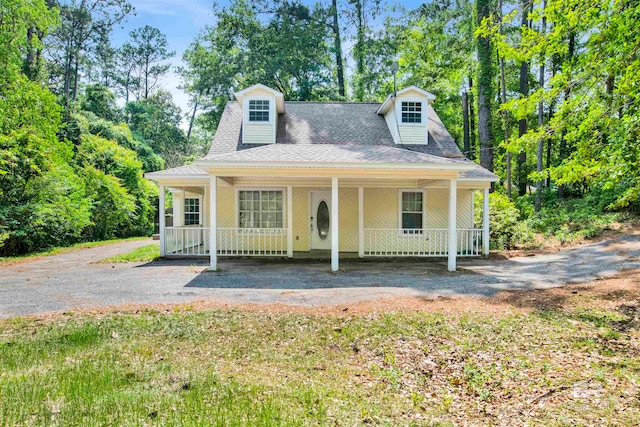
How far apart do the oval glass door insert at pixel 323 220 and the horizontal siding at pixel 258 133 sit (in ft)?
9.78

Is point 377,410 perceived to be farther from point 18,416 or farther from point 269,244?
point 269,244

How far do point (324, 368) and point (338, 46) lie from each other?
24430 mm

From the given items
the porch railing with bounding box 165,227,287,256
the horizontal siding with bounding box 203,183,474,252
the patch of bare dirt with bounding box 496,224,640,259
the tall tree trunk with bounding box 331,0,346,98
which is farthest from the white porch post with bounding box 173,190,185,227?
the tall tree trunk with bounding box 331,0,346,98

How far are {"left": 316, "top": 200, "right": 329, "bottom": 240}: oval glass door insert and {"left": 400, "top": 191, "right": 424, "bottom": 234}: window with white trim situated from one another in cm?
261

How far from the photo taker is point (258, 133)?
523 inches

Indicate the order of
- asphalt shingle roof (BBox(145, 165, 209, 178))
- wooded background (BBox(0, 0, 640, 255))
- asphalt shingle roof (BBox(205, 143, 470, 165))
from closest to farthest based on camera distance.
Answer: wooded background (BBox(0, 0, 640, 255)), asphalt shingle roof (BBox(205, 143, 470, 165)), asphalt shingle roof (BBox(145, 165, 209, 178))

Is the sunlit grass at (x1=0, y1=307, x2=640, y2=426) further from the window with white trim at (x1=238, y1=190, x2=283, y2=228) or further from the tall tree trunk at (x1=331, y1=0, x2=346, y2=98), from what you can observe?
the tall tree trunk at (x1=331, y1=0, x2=346, y2=98)

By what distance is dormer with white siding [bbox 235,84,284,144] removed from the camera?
13.3 metres

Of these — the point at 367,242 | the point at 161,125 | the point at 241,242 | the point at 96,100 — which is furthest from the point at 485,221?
the point at 161,125

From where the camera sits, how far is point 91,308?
6.05 meters

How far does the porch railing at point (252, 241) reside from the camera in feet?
39.3

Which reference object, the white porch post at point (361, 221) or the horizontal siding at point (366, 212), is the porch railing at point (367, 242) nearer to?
the white porch post at point (361, 221)

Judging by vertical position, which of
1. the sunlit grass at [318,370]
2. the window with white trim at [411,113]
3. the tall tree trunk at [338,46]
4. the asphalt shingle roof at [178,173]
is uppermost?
the tall tree trunk at [338,46]

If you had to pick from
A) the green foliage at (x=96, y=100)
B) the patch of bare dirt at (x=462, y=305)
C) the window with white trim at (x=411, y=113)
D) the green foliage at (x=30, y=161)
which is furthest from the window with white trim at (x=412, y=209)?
the green foliage at (x=96, y=100)
